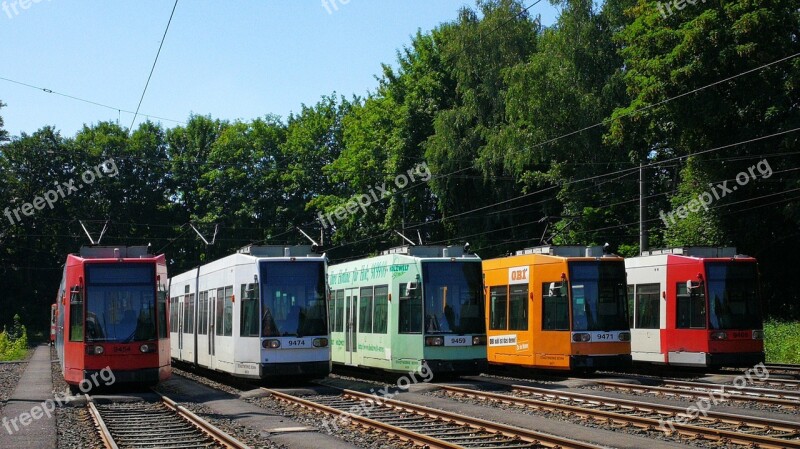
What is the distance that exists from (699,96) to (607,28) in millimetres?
11049

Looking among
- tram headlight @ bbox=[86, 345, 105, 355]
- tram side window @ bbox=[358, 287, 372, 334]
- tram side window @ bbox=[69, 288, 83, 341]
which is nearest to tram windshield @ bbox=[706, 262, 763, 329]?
tram side window @ bbox=[358, 287, 372, 334]

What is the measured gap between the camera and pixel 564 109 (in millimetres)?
43281

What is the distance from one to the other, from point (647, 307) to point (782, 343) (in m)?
7.60

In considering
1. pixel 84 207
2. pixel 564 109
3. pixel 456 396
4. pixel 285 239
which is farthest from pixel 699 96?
pixel 84 207

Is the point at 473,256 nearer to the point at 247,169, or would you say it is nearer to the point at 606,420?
the point at 606,420

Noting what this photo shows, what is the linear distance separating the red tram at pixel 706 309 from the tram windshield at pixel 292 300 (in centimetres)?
886

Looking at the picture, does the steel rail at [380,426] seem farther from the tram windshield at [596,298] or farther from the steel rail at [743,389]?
the tram windshield at [596,298]

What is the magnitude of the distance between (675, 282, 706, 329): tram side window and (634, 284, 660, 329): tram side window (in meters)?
0.75

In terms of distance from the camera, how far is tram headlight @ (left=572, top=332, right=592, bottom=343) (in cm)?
2358

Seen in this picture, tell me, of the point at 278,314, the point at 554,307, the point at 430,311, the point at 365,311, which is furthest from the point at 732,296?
the point at 278,314

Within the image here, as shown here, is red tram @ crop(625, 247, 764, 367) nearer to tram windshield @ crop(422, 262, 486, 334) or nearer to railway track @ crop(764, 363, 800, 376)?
railway track @ crop(764, 363, 800, 376)

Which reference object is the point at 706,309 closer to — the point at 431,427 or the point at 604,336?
the point at 604,336

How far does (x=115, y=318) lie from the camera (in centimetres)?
2097

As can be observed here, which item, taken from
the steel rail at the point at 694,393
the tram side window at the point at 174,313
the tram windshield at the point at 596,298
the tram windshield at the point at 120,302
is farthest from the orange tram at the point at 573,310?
the tram side window at the point at 174,313
